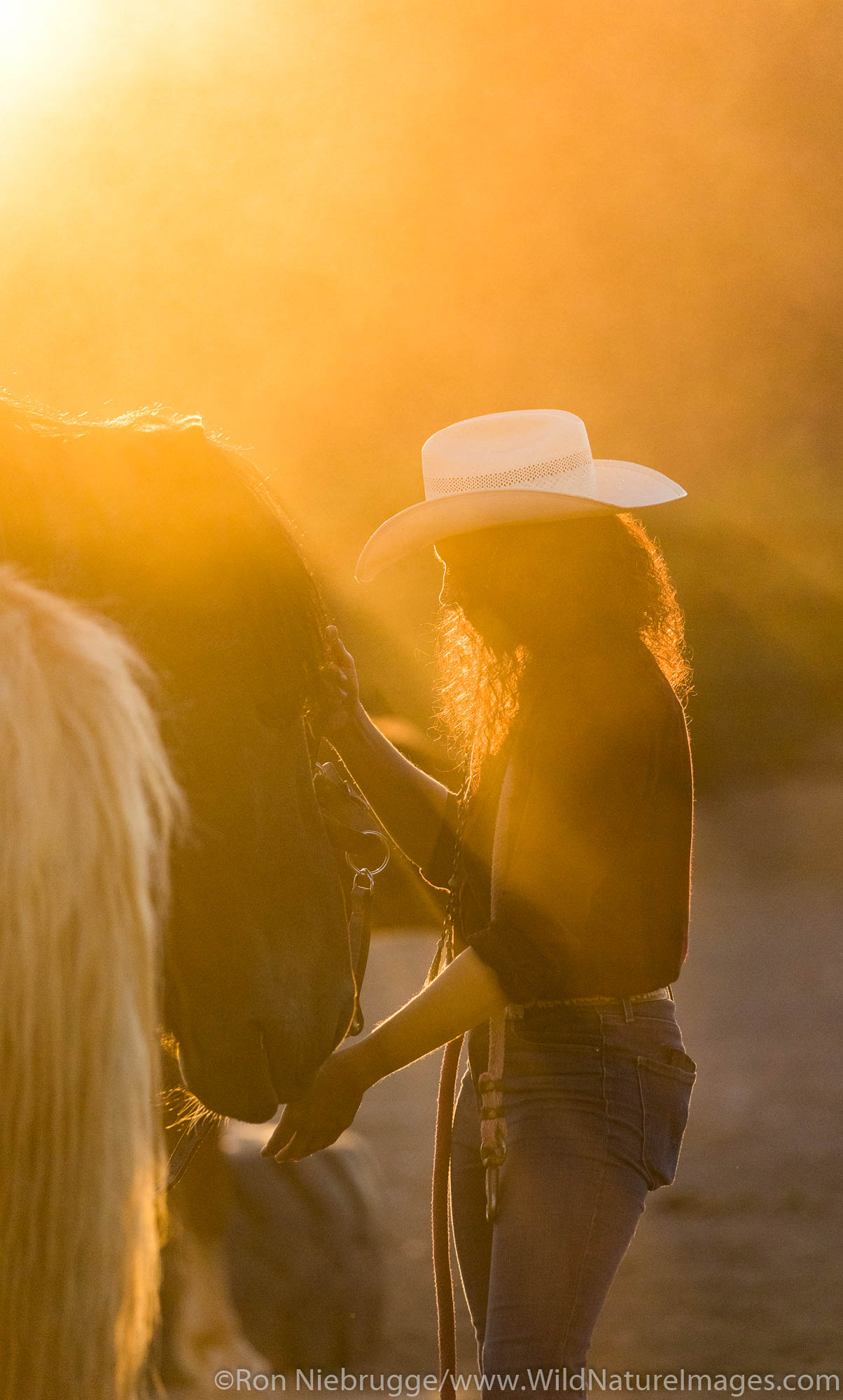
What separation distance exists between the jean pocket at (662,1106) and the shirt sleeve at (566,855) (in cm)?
15

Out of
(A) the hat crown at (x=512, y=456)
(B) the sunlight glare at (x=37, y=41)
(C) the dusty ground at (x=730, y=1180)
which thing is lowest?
(C) the dusty ground at (x=730, y=1180)

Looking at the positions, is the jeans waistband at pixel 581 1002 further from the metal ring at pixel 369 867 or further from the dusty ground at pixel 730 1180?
the dusty ground at pixel 730 1180

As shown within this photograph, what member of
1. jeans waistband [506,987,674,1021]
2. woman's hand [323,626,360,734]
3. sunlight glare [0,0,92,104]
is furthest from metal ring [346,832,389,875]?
sunlight glare [0,0,92,104]

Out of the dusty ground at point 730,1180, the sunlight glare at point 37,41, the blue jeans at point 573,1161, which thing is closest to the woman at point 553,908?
the blue jeans at point 573,1161

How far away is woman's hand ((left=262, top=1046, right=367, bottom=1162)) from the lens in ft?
3.64

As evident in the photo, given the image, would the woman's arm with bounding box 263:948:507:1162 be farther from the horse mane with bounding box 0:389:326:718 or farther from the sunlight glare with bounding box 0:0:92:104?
the sunlight glare with bounding box 0:0:92:104

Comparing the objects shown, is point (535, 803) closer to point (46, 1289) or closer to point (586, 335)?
point (46, 1289)

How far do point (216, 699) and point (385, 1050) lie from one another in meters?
0.51

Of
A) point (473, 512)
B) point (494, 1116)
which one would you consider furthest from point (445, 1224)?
point (473, 512)

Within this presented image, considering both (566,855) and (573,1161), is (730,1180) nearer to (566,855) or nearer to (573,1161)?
(573,1161)

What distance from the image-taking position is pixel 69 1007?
2.34 feet

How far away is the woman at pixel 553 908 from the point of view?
48.6 inches

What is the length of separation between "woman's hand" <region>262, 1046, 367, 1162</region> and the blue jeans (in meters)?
0.28

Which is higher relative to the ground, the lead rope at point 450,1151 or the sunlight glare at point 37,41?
the sunlight glare at point 37,41
